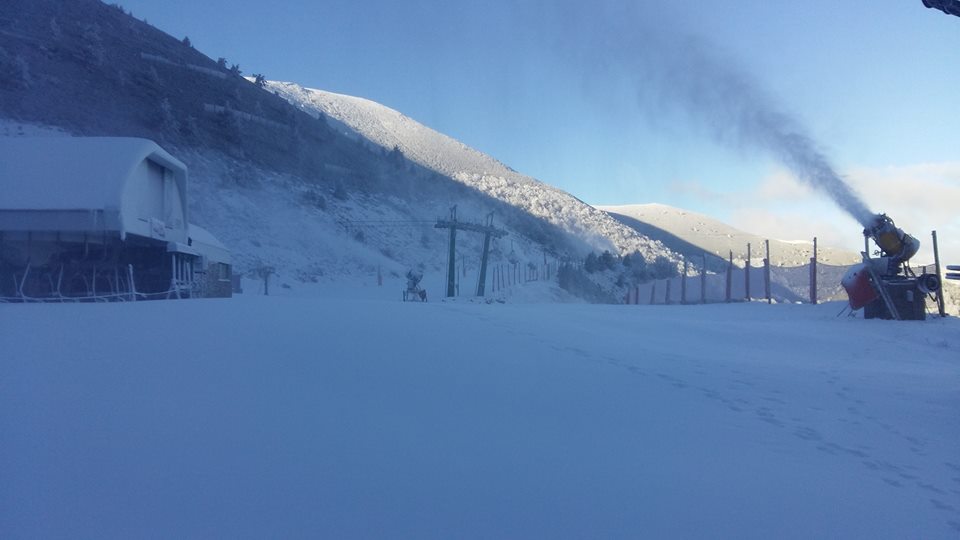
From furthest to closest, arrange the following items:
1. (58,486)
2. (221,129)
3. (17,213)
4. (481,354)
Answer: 1. (221,129)
2. (17,213)
3. (481,354)
4. (58,486)

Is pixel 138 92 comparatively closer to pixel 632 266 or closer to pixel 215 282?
pixel 215 282

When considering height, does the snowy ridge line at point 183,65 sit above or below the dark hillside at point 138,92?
above

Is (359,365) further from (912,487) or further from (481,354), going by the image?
(912,487)

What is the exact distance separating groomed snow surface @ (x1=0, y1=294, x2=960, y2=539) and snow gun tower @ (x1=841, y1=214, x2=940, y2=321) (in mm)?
7903

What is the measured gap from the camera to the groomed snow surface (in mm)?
3076

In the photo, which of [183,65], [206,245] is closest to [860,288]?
[206,245]

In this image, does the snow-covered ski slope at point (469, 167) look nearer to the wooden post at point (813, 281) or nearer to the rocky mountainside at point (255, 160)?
the rocky mountainside at point (255, 160)

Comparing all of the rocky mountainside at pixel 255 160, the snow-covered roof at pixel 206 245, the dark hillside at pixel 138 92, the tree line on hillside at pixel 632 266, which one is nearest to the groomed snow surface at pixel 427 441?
the snow-covered roof at pixel 206 245

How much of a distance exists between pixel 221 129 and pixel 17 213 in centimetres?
2766

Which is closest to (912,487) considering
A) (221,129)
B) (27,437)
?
(27,437)

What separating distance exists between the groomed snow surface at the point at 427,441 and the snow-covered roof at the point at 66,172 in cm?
797

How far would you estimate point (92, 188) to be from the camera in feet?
49.3

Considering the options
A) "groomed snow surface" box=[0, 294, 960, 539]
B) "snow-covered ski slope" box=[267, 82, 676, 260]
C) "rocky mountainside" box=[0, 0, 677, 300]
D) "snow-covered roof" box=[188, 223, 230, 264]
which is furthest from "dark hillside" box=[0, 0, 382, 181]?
"groomed snow surface" box=[0, 294, 960, 539]

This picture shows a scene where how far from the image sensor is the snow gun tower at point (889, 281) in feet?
47.9
